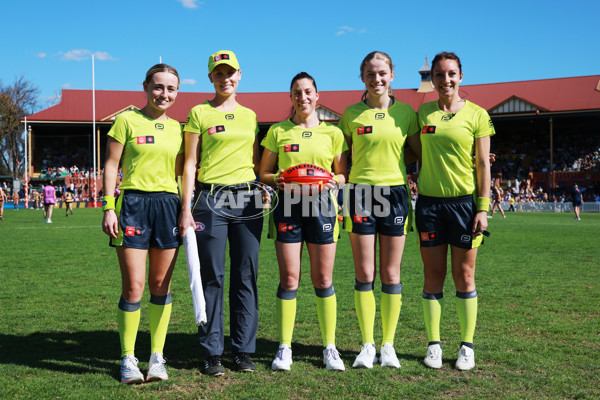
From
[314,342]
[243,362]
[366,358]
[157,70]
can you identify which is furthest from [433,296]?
[157,70]

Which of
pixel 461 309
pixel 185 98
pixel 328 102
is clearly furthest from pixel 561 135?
pixel 461 309

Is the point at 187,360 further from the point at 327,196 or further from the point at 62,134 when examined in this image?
the point at 62,134

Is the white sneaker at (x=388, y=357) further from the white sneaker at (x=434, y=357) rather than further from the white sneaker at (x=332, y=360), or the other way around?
the white sneaker at (x=332, y=360)

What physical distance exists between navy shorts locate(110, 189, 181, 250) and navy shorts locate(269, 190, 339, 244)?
0.87 metres

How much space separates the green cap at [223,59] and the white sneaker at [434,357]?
9.78ft

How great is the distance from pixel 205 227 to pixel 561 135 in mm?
48971

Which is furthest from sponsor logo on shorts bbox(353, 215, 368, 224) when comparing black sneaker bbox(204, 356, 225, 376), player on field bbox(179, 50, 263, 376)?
black sneaker bbox(204, 356, 225, 376)

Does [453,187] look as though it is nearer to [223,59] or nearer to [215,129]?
[215,129]

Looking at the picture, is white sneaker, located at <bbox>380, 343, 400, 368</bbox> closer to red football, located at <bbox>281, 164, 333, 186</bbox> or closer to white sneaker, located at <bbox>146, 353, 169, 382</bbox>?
red football, located at <bbox>281, 164, 333, 186</bbox>

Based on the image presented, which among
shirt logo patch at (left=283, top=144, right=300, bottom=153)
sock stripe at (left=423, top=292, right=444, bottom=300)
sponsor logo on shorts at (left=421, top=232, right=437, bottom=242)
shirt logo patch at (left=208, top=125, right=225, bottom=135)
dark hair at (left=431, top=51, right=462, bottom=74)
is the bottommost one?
sock stripe at (left=423, top=292, right=444, bottom=300)

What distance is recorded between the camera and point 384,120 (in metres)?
4.42

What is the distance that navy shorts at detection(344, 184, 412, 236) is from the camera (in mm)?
4387

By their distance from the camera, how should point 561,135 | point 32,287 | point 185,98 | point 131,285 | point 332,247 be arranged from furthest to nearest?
point 185,98, point 561,135, point 32,287, point 332,247, point 131,285

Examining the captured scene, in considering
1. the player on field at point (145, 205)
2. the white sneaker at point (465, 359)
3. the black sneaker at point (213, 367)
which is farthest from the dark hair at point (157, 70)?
the white sneaker at point (465, 359)
